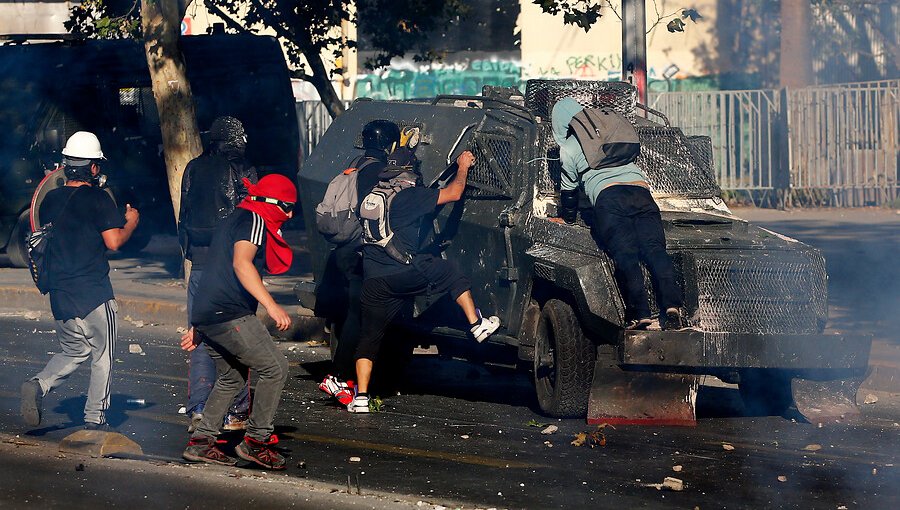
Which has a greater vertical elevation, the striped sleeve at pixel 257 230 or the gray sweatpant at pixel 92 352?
the striped sleeve at pixel 257 230

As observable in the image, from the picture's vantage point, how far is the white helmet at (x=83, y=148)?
25.3 feet

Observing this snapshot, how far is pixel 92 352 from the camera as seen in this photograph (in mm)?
7832

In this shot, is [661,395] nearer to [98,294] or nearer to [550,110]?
[550,110]

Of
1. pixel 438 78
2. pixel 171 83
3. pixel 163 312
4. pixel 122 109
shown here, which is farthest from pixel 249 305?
pixel 438 78

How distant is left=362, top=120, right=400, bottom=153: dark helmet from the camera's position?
29.8 feet

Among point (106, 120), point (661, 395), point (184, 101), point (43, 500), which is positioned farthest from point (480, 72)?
point (43, 500)

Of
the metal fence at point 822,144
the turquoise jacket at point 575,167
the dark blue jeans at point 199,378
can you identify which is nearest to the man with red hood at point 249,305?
the dark blue jeans at point 199,378

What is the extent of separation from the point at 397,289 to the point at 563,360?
1136 millimetres

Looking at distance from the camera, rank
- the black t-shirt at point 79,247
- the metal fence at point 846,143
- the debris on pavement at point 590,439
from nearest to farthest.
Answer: the black t-shirt at point 79,247, the debris on pavement at point 590,439, the metal fence at point 846,143

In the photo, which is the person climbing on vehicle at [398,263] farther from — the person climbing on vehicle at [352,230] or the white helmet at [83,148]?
the white helmet at [83,148]

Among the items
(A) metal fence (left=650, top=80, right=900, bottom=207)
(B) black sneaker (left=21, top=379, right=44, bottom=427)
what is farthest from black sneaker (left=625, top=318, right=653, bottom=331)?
(A) metal fence (left=650, top=80, right=900, bottom=207)

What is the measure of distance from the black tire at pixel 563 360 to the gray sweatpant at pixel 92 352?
254 cm

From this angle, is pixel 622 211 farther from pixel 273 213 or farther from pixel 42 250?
pixel 42 250

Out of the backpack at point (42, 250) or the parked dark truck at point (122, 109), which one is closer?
the backpack at point (42, 250)
